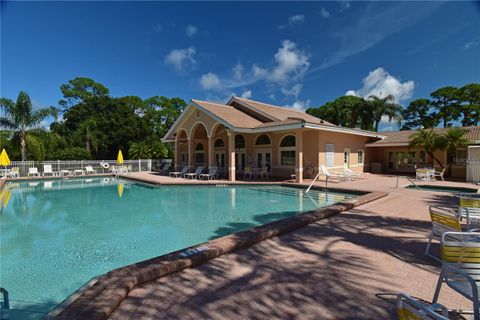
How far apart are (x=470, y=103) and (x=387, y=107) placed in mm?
15298

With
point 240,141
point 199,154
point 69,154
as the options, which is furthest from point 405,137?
point 69,154

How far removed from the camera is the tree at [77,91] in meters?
44.0

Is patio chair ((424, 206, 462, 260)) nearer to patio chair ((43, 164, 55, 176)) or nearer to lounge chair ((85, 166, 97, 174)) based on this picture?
lounge chair ((85, 166, 97, 174))

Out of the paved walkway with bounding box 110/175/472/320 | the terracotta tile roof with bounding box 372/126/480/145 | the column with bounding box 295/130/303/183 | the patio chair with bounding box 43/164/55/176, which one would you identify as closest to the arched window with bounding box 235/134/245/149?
the column with bounding box 295/130/303/183

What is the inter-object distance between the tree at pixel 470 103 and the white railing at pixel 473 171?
27.0 meters

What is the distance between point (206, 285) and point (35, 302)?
2.71 m

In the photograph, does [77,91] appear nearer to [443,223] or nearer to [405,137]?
[405,137]

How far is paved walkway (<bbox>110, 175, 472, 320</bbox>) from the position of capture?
2.91 m

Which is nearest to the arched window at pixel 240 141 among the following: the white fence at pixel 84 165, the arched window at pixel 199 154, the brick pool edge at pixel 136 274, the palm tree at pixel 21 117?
the arched window at pixel 199 154

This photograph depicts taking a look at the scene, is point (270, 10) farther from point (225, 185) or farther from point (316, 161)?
point (225, 185)

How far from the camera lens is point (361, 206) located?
8.69 m

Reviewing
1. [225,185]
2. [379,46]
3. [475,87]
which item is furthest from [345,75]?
[225,185]

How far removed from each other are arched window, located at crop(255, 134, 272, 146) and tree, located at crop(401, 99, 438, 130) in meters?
33.8

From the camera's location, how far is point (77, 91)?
44.5 meters
